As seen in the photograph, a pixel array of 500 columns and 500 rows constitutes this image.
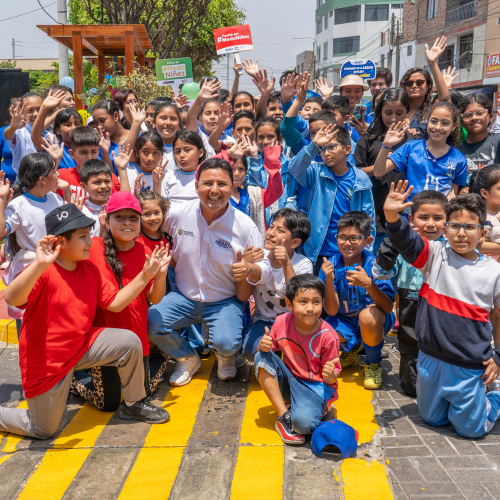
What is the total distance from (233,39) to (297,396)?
7.34 meters

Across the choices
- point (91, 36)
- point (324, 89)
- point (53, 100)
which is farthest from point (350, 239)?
point (91, 36)

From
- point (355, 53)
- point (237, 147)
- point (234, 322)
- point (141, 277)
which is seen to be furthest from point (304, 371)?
point (355, 53)

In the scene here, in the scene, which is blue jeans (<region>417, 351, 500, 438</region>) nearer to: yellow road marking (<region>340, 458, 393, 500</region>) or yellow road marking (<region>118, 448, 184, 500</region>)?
yellow road marking (<region>340, 458, 393, 500</region>)

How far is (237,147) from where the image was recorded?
496cm

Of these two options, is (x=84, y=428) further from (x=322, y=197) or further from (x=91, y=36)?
(x=91, y=36)

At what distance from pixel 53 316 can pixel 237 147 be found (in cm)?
239

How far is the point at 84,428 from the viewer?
12.0 feet

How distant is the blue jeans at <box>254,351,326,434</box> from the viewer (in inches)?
133

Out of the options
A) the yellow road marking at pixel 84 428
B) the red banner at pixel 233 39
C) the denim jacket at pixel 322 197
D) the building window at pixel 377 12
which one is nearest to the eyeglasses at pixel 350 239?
the denim jacket at pixel 322 197

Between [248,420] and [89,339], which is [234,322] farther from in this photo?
[89,339]

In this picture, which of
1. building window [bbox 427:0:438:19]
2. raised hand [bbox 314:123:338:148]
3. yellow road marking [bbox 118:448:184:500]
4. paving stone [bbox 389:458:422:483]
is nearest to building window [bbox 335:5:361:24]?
building window [bbox 427:0:438:19]

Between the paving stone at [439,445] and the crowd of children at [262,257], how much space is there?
154mm

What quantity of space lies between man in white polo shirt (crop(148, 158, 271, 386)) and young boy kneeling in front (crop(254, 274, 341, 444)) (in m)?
0.69

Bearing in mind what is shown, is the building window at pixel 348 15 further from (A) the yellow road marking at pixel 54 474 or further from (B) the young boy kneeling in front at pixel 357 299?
(A) the yellow road marking at pixel 54 474
